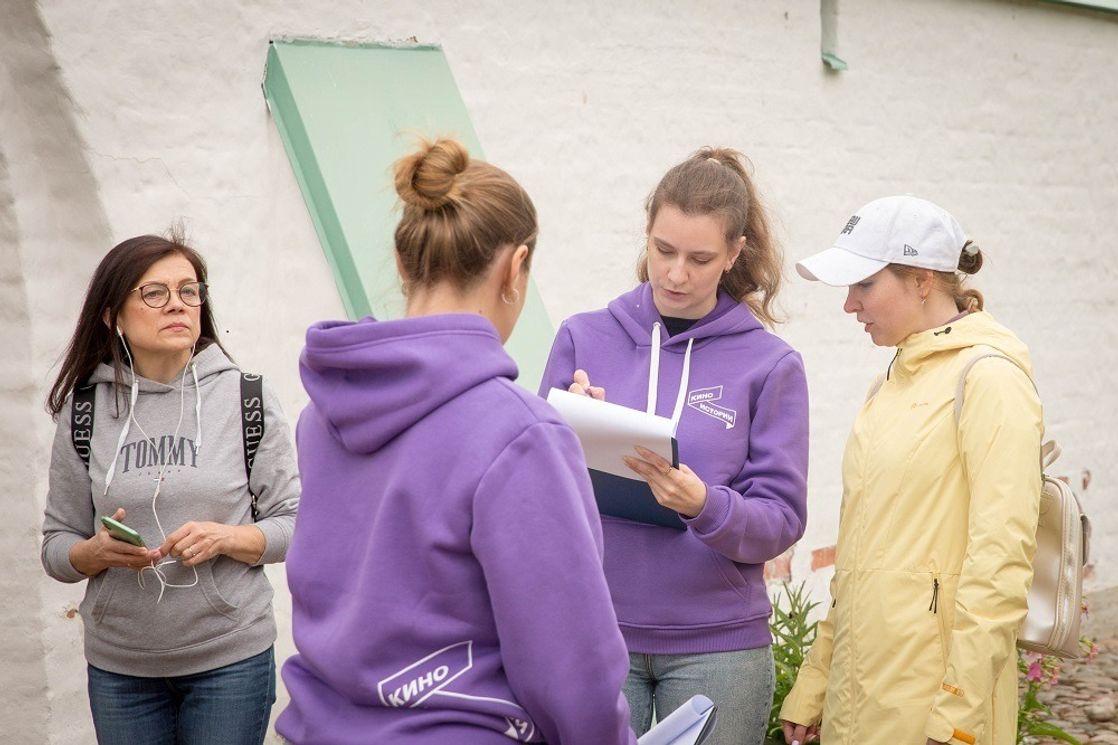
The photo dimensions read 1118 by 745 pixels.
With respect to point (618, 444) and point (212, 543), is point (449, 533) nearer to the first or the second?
point (618, 444)

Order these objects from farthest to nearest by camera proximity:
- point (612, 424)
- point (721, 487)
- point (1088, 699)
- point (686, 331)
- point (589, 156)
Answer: point (1088, 699) < point (589, 156) < point (686, 331) < point (721, 487) < point (612, 424)

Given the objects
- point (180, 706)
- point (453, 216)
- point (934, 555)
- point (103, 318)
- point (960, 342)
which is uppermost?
point (453, 216)

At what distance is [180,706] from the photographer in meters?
3.20

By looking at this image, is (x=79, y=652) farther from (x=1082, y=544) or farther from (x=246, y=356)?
(x=1082, y=544)

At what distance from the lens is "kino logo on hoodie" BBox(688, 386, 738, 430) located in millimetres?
2951

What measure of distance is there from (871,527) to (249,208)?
88.3 inches

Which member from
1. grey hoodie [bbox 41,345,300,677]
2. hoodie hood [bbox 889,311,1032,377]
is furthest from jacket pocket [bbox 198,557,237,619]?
hoodie hood [bbox 889,311,1032,377]

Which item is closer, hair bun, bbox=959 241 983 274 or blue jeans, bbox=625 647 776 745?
blue jeans, bbox=625 647 776 745

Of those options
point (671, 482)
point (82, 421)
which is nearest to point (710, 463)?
point (671, 482)

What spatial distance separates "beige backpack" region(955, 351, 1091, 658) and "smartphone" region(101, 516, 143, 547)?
6.07ft

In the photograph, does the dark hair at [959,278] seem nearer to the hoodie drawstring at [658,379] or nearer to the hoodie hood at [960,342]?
the hoodie hood at [960,342]

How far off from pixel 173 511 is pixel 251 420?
29cm

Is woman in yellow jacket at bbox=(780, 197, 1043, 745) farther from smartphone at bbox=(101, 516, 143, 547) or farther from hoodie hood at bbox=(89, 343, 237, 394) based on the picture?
smartphone at bbox=(101, 516, 143, 547)

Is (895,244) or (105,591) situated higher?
(895,244)
